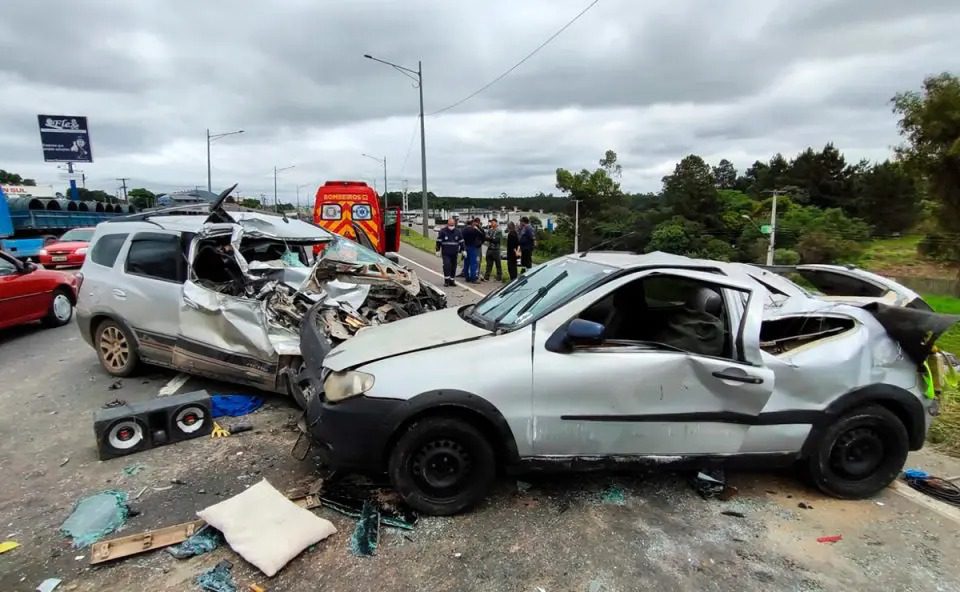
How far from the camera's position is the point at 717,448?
335 cm

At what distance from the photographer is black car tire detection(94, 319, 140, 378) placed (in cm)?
579

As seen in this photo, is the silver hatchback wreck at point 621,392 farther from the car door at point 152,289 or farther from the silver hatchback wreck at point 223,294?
the car door at point 152,289

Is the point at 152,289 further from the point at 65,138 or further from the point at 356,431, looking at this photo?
the point at 65,138

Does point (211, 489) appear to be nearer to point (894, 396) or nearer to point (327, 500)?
point (327, 500)

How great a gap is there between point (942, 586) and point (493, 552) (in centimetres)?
225

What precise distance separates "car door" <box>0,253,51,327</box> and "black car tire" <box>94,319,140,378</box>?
3.40m

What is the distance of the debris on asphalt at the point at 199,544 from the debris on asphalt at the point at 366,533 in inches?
28.9

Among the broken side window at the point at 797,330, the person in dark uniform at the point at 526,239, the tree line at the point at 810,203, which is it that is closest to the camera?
the broken side window at the point at 797,330

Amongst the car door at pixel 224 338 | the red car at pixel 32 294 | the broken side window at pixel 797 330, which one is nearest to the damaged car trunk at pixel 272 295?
the car door at pixel 224 338

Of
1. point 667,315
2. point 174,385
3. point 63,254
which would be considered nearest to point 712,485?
point 667,315

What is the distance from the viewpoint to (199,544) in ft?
9.77

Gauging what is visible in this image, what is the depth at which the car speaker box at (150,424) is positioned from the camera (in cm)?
409

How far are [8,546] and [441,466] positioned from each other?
2380 millimetres

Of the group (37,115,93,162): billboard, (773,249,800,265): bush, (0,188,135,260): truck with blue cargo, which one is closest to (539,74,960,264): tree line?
(773,249,800,265): bush
